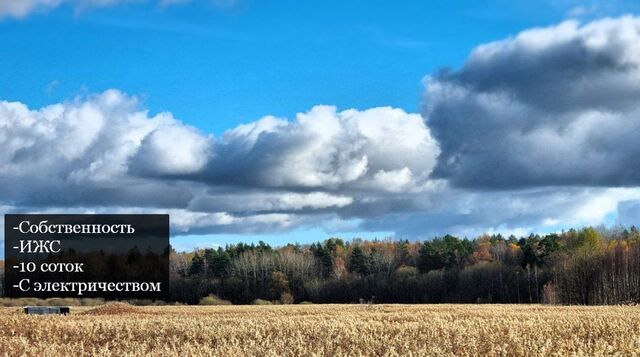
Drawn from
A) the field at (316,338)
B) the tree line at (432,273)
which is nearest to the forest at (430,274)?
the tree line at (432,273)

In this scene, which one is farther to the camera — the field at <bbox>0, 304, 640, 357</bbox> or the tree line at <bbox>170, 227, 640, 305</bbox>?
the tree line at <bbox>170, 227, 640, 305</bbox>

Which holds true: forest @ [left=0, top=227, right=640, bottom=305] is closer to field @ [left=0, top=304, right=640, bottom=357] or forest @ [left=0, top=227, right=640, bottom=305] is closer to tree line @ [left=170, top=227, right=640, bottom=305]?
tree line @ [left=170, top=227, right=640, bottom=305]

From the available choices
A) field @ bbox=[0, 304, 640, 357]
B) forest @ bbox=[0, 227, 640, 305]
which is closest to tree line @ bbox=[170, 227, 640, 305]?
forest @ bbox=[0, 227, 640, 305]

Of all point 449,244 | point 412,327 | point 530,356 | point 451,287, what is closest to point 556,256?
point 451,287

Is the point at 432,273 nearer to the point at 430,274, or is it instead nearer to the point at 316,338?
the point at 430,274

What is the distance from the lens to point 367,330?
30.2 m

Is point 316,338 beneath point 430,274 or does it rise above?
beneath

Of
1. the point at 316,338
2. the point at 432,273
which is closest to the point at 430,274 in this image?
the point at 432,273

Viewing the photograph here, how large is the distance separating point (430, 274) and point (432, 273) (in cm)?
40

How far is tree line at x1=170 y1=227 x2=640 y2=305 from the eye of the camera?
3952 inches

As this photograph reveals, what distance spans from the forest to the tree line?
0.45ft

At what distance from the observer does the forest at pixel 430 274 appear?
329 ft

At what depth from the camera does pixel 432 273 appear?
421ft

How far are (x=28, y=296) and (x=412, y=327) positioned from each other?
78140mm
